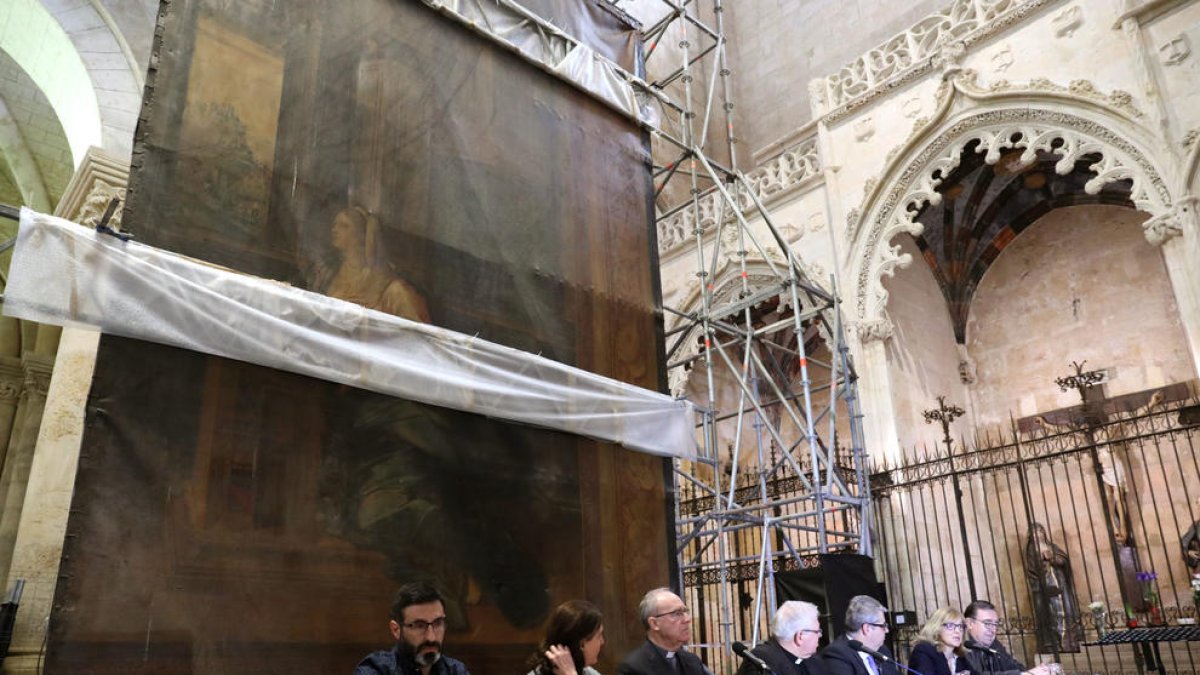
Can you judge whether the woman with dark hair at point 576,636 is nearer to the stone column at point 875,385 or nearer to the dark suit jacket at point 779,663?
the dark suit jacket at point 779,663

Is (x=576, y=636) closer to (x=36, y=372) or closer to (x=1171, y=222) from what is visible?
(x=1171, y=222)

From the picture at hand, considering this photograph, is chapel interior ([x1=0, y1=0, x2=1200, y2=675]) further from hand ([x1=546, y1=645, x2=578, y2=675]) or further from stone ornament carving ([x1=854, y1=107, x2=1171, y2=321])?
hand ([x1=546, y1=645, x2=578, y2=675])

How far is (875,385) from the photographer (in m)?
11.1

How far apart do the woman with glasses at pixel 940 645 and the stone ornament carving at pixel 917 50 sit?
27.4ft

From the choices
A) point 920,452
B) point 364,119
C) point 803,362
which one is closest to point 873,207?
point 920,452

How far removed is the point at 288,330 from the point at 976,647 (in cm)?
459

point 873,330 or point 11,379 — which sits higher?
point 873,330

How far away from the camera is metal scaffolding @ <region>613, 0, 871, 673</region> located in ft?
23.5

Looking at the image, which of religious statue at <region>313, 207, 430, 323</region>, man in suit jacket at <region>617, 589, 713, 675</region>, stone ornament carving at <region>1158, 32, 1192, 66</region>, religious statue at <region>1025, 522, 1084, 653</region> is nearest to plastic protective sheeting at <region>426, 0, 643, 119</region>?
religious statue at <region>313, 207, 430, 323</region>

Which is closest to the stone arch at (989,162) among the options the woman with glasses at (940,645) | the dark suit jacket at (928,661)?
the woman with glasses at (940,645)

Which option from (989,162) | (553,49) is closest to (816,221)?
(989,162)

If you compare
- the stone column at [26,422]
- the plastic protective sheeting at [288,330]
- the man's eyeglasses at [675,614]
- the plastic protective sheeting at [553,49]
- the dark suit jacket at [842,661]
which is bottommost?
the dark suit jacket at [842,661]

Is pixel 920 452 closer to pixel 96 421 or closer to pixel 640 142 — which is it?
pixel 640 142

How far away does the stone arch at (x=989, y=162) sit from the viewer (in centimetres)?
920
